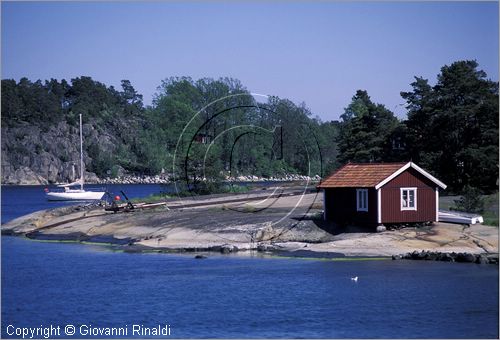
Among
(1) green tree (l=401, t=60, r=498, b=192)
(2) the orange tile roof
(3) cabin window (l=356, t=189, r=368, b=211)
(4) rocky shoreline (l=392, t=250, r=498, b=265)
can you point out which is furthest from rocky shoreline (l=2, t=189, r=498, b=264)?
(1) green tree (l=401, t=60, r=498, b=192)

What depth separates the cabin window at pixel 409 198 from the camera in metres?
51.0

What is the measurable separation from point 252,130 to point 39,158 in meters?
58.4

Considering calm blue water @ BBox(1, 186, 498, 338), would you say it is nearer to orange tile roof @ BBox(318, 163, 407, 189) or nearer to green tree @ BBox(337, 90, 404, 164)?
orange tile roof @ BBox(318, 163, 407, 189)

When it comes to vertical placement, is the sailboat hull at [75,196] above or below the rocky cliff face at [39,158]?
below

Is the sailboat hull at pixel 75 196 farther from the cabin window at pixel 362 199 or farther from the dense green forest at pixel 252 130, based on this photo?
the cabin window at pixel 362 199

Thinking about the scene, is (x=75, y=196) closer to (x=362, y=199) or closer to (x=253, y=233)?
(x=253, y=233)

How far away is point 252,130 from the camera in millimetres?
125812

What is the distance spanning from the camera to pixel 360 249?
160 ft

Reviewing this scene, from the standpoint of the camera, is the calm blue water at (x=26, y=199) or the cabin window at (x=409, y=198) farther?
the calm blue water at (x=26, y=199)

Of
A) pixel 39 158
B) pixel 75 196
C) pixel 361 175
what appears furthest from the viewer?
pixel 39 158

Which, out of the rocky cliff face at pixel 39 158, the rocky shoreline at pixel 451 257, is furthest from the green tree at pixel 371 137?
the rocky cliff face at pixel 39 158

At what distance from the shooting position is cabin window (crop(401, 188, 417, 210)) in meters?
51.0

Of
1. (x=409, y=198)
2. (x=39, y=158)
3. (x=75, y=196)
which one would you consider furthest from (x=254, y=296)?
(x=39, y=158)

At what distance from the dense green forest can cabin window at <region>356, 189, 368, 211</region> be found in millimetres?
18996
